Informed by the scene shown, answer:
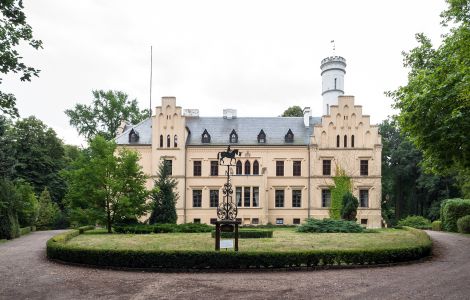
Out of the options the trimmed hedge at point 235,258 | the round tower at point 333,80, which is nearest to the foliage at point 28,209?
the trimmed hedge at point 235,258

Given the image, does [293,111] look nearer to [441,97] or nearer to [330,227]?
[330,227]

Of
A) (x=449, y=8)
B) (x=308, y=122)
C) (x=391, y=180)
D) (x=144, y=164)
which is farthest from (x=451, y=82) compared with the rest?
(x=391, y=180)

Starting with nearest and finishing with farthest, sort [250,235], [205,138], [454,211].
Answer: [250,235]
[454,211]
[205,138]

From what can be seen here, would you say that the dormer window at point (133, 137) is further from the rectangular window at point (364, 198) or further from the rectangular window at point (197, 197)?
the rectangular window at point (364, 198)

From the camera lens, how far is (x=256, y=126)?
45094 mm

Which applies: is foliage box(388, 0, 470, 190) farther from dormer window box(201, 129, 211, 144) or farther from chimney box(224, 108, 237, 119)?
chimney box(224, 108, 237, 119)

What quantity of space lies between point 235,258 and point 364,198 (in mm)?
29465

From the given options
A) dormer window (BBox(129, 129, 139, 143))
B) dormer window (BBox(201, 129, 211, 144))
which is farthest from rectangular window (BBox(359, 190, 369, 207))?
dormer window (BBox(129, 129, 139, 143))

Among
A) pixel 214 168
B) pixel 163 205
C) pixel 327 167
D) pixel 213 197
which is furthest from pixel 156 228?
pixel 327 167

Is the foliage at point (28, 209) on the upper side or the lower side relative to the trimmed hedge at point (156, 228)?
upper

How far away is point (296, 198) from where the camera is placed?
4266 cm

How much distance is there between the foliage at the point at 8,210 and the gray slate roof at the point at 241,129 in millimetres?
15681

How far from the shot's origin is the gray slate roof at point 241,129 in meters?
43.5

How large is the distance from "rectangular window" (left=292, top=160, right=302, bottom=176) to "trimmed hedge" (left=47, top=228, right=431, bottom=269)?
2632 cm
